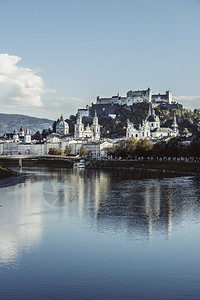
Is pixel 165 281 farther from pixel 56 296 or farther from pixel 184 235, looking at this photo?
pixel 184 235

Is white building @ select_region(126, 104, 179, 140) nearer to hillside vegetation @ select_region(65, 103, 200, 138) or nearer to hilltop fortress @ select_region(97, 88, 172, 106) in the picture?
hillside vegetation @ select_region(65, 103, 200, 138)

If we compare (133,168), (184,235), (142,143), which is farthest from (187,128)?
(184,235)

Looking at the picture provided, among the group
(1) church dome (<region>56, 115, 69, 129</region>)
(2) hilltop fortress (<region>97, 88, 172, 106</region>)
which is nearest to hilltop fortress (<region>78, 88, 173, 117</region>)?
(2) hilltop fortress (<region>97, 88, 172, 106</region>)

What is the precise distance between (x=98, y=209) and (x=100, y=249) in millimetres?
9710

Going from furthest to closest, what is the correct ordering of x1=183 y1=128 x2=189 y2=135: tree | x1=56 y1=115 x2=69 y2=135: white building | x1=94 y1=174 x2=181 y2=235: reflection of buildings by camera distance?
x1=56 y1=115 x2=69 y2=135: white building, x1=183 y1=128 x2=189 y2=135: tree, x1=94 y1=174 x2=181 y2=235: reflection of buildings

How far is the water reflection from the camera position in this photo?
2094 cm

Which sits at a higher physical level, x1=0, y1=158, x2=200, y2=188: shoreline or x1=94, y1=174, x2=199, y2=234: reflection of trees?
x1=0, y1=158, x2=200, y2=188: shoreline

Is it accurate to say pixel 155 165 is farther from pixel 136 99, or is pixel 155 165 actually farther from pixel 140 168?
pixel 136 99

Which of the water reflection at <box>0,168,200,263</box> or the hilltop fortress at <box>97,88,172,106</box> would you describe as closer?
the water reflection at <box>0,168,200,263</box>

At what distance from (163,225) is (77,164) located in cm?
6505

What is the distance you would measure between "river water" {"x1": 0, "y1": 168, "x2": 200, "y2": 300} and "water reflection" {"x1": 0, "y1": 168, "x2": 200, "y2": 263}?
49mm

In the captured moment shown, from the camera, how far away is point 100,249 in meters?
18.3

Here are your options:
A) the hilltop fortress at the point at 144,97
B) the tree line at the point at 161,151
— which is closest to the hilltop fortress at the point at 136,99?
the hilltop fortress at the point at 144,97

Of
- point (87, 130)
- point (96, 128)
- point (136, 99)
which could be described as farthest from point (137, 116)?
point (87, 130)
